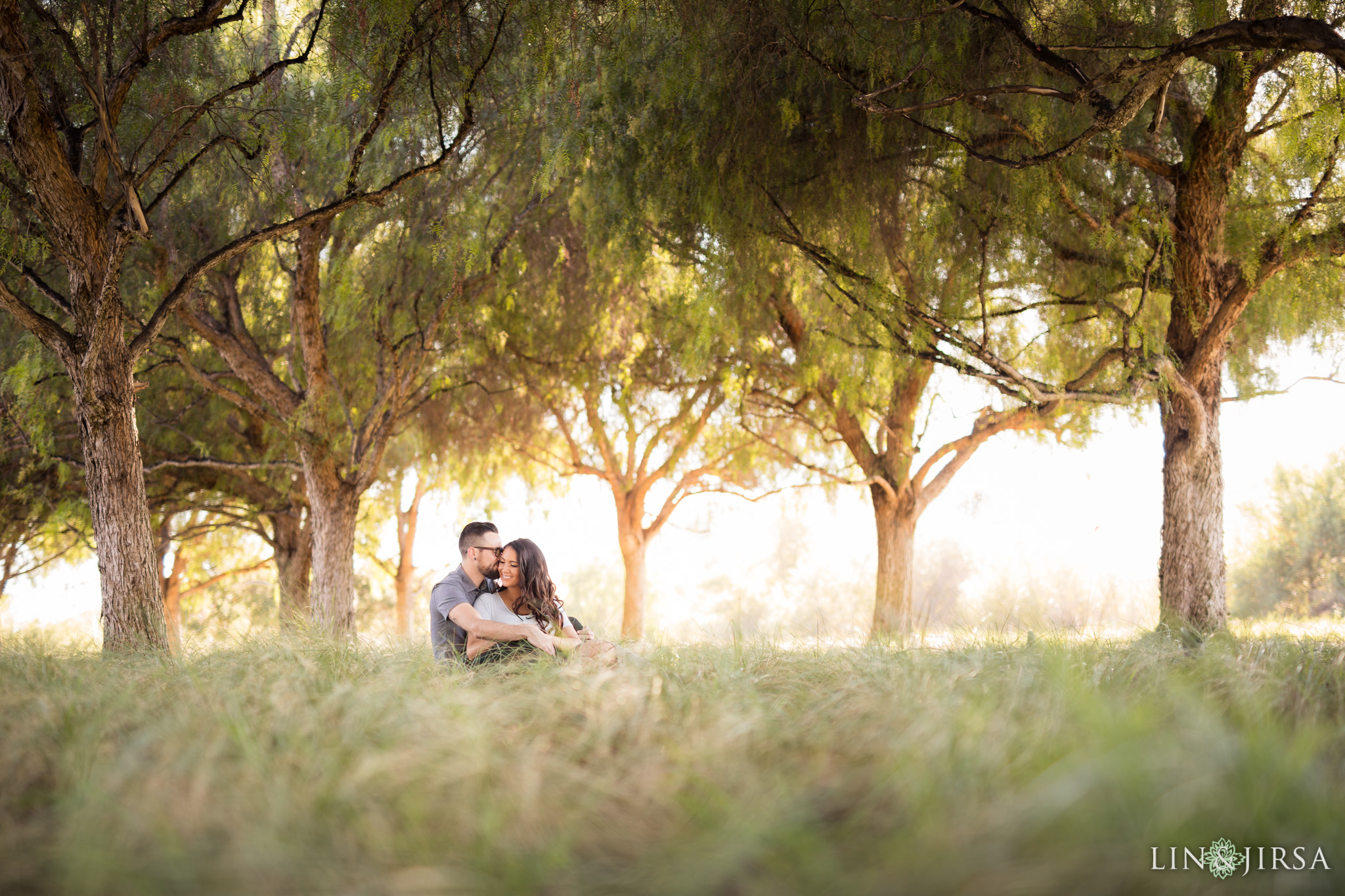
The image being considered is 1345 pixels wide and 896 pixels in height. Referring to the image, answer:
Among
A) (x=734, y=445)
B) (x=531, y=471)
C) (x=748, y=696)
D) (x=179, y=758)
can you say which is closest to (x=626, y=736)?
(x=748, y=696)

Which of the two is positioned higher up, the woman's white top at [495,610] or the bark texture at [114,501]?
the bark texture at [114,501]

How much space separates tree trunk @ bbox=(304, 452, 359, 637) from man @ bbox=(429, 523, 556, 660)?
10.8 ft

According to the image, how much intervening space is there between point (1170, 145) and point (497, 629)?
626 centimetres

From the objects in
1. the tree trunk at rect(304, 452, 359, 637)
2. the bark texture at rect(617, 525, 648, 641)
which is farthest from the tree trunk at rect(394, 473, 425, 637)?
the tree trunk at rect(304, 452, 359, 637)

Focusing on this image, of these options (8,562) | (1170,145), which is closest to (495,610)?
(1170,145)

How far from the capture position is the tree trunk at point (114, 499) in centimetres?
439

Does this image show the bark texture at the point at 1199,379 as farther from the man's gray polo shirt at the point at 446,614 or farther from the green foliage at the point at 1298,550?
the green foliage at the point at 1298,550

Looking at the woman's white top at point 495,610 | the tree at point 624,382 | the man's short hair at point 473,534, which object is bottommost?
the woman's white top at point 495,610

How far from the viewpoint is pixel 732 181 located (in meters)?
5.81

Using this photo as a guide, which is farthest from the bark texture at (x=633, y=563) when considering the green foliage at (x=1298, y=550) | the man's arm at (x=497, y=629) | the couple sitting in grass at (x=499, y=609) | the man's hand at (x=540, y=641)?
the green foliage at (x=1298, y=550)

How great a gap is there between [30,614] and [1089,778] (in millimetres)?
19734

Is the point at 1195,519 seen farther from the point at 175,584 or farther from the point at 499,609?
the point at 175,584

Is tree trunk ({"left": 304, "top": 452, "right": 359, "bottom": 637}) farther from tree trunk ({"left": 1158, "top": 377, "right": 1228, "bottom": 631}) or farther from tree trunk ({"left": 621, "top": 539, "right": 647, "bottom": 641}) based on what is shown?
tree trunk ({"left": 1158, "top": 377, "right": 1228, "bottom": 631})

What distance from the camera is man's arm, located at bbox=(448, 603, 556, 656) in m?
3.79
